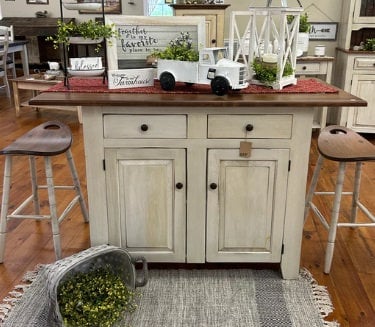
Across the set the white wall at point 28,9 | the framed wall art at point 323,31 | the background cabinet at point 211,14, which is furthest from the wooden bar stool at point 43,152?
the white wall at point 28,9

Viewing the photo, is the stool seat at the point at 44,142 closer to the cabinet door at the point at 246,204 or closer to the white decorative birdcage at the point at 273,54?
the cabinet door at the point at 246,204

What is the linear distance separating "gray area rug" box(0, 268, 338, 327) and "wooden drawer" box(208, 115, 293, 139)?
70 centimetres

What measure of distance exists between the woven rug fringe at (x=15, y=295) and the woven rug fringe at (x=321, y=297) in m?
1.29

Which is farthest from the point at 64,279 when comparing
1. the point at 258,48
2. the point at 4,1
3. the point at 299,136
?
the point at 4,1

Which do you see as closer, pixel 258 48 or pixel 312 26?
pixel 258 48

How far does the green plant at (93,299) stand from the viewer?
1.64 m

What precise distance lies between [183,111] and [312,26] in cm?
309

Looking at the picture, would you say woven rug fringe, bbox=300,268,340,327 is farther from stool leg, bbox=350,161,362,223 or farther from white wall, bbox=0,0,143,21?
white wall, bbox=0,0,143,21

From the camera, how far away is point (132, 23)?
1.98 metres

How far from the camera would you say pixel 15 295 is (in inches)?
76.9

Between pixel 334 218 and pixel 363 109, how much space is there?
2.45 meters

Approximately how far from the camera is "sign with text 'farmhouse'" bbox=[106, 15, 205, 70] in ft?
6.48

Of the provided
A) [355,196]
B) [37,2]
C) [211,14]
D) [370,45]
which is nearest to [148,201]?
[355,196]

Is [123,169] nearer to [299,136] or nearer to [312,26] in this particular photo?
[299,136]
